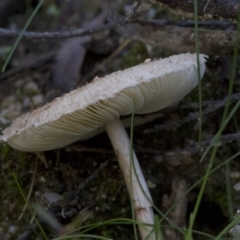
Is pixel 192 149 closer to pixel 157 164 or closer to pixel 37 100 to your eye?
pixel 157 164

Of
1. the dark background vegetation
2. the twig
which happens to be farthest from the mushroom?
the twig

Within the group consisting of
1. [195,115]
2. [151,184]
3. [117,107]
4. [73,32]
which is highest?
[73,32]

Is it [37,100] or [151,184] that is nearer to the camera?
[151,184]

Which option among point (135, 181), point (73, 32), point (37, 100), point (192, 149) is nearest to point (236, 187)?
point (192, 149)

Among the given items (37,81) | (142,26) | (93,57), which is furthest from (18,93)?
(142,26)

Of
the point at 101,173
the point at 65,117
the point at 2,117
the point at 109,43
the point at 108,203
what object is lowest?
the point at 108,203

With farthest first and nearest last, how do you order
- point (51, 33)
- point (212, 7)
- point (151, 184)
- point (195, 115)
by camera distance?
point (51, 33), point (151, 184), point (195, 115), point (212, 7)

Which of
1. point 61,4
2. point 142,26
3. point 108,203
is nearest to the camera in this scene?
point 108,203

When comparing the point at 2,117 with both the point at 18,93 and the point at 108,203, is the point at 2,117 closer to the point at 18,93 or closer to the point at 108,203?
the point at 18,93
